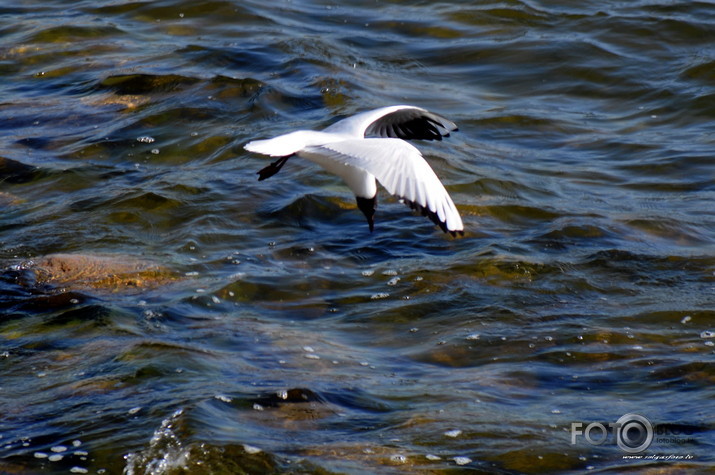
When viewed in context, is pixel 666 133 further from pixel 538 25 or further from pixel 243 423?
pixel 243 423

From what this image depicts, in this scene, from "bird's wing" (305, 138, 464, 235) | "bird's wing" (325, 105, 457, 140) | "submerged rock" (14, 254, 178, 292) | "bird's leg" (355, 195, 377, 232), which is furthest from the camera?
"bird's wing" (325, 105, 457, 140)

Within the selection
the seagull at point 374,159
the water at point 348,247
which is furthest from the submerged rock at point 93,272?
the seagull at point 374,159

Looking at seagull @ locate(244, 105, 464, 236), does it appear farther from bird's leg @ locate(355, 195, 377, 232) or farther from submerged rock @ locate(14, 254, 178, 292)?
submerged rock @ locate(14, 254, 178, 292)

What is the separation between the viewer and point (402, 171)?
503 centimetres

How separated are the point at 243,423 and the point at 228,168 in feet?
11.9

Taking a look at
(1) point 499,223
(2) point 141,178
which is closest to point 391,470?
(1) point 499,223

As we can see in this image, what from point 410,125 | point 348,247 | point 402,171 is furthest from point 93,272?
point 410,125

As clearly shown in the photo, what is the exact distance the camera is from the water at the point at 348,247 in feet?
13.4

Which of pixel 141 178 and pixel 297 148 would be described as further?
pixel 141 178

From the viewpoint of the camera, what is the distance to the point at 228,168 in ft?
24.5

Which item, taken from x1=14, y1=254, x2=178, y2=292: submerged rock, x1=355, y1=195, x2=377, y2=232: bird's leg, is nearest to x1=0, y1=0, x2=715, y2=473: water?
x1=14, y1=254, x2=178, y2=292: submerged rock

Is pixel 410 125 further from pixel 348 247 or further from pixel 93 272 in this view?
pixel 93 272

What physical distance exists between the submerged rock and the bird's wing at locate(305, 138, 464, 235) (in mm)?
1084

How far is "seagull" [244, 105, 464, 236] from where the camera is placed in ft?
16.1
